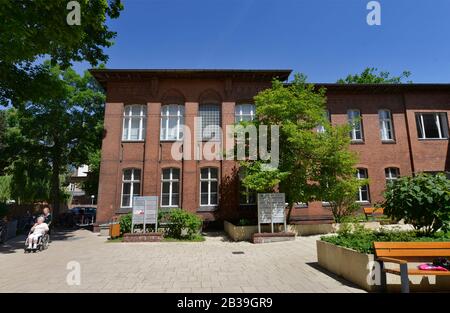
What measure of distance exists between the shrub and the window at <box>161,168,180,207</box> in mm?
12450

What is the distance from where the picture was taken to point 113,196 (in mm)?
16969

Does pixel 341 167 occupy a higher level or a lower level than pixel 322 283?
higher

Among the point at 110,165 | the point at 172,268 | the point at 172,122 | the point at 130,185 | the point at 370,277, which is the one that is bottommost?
the point at 172,268

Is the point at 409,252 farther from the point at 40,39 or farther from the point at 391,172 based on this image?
the point at 391,172

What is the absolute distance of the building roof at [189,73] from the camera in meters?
17.8

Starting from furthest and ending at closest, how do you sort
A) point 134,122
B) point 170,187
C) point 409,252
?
point 134,122
point 170,187
point 409,252

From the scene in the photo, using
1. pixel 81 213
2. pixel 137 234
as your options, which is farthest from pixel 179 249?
pixel 81 213

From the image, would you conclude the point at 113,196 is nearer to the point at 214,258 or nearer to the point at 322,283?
the point at 214,258

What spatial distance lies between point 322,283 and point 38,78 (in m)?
14.3

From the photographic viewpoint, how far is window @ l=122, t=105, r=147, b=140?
1820 cm

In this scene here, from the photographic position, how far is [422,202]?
696 cm

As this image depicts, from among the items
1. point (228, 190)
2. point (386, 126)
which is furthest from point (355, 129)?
point (228, 190)

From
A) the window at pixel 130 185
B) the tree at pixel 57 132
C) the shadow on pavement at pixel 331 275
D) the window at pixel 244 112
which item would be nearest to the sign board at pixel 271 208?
the shadow on pavement at pixel 331 275

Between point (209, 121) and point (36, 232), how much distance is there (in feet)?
36.6
